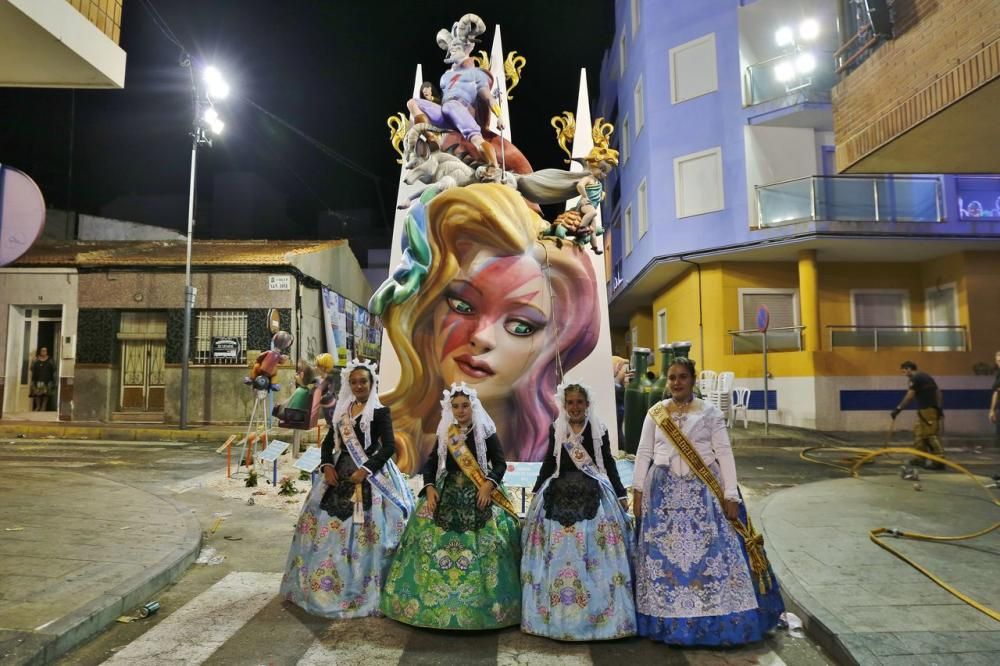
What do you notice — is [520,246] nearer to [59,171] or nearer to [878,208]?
[878,208]

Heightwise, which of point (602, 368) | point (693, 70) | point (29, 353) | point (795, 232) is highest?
point (693, 70)

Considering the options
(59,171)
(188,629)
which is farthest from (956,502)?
(59,171)

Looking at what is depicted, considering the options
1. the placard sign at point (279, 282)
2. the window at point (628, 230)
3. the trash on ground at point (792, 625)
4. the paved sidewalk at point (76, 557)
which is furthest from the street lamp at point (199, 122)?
the trash on ground at point (792, 625)

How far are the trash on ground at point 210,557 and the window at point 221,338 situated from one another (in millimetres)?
13101

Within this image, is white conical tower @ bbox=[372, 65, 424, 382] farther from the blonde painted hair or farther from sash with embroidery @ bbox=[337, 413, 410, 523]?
sash with embroidery @ bbox=[337, 413, 410, 523]

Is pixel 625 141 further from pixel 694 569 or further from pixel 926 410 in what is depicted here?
pixel 694 569

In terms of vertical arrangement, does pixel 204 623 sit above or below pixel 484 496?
below

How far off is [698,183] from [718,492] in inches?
616

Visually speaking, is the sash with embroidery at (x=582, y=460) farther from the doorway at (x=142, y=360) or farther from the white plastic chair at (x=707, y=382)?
the doorway at (x=142, y=360)

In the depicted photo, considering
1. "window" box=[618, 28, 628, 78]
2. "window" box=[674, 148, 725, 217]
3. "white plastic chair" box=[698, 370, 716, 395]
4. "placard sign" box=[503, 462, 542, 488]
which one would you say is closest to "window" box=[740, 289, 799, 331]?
"white plastic chair" box=[698, 370, 716, 395]

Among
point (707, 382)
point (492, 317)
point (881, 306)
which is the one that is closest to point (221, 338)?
point (492, 317)

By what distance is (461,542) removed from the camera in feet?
14.0

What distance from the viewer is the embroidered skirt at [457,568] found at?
419cm

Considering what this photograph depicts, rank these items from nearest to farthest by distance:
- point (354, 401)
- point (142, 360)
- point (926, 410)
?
point (354, 401), point (926, 410), point (142, 360)
